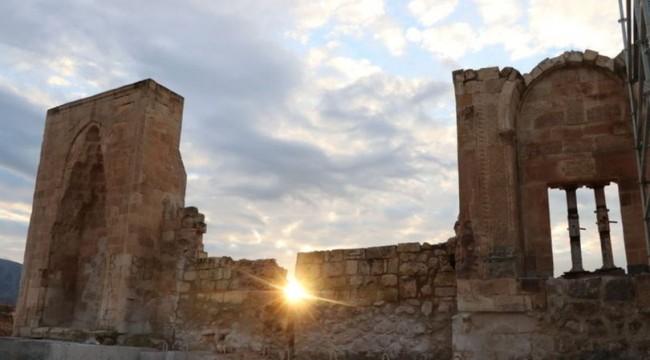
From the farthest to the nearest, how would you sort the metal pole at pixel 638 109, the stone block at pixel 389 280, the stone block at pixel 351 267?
the stone block at pixel 351 267, the stone block at pixel 389 280, the metal pole at pixel 638 109

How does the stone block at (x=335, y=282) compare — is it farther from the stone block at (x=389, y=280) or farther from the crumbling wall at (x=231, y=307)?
the crumbling wall at (x=231, y=307)

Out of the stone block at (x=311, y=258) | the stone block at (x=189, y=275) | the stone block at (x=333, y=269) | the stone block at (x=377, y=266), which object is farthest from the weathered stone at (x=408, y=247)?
the stone block at (x=189, y=275)

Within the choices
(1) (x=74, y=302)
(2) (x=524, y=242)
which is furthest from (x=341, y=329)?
(1) (x=74, y=302)

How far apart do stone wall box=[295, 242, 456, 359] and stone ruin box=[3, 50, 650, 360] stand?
17 millimetres

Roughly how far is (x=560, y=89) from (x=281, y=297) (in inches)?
181

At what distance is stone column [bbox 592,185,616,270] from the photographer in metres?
6.07

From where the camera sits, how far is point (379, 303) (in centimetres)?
704

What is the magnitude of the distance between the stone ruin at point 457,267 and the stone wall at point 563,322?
0.5 inches

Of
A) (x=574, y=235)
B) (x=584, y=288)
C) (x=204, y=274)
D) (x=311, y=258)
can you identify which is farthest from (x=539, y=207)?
(x=204, y=274)

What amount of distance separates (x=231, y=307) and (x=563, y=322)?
4851 mm

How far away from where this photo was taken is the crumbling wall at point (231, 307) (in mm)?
8125

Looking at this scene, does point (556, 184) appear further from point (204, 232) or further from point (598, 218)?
point (204, 232)

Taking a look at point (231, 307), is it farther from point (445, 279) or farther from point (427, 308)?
point (445, 279)

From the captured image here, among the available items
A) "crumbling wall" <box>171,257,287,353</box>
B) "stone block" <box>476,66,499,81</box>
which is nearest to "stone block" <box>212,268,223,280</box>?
"crumbling wall" <box>171,257,287,353</box>
